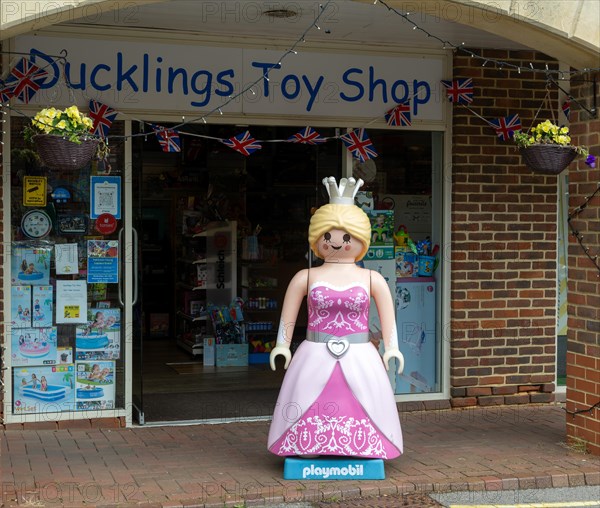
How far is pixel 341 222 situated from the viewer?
6.60 m

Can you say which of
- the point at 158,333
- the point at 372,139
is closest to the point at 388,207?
the point at 372,139

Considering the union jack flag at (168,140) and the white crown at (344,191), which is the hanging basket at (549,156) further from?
the union jack flag at (168,140)

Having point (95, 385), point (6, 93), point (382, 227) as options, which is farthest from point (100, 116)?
point (382, 227)

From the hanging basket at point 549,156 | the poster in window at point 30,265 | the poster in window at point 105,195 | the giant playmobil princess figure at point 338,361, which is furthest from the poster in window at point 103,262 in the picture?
the hanging basket at point 549,156

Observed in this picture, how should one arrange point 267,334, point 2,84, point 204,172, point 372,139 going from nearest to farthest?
point 2,84 → point 372,139 → point 267,334 → point 204,172

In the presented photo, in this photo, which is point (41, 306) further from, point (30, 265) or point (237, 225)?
point (237, 225)

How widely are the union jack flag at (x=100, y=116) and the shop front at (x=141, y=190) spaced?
2.8 inches

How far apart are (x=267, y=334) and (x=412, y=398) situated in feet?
9.44

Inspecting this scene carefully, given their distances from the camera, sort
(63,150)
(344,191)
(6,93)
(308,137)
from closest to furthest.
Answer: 1. (63,150)
2. (344,191)
3. (6,93)
4. (308,137)

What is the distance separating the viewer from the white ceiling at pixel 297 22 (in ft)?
24.7

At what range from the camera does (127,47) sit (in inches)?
317

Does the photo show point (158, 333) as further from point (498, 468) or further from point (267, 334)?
point (498, 468)

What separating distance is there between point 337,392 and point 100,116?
315 cm

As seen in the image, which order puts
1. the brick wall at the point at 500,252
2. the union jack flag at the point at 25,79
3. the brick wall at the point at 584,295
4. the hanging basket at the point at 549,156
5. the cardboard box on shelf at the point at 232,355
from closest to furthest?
the hanging basket at the point at 549,156
the brick wall at the point at 584,295
the union jack flag at the point at 25,79
the brick wall at the point at 500,252
the cardboard box on shelf at the point at 232,355
